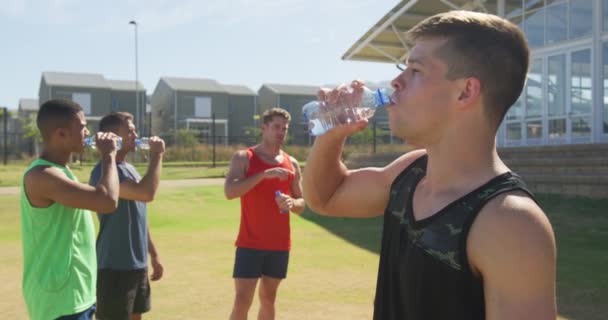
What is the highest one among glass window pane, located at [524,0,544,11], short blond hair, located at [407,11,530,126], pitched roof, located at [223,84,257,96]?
pitched roof, located at [223,84,257,96]

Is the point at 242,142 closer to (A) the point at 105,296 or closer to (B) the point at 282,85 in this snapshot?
(B) the point at 282,85

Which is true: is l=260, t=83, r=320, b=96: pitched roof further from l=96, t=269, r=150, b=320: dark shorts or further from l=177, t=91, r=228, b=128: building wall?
l=96, t=269, r=150, b=320: dark shorts

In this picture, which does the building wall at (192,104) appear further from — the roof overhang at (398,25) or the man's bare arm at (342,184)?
the man's bare arm at (342,184)

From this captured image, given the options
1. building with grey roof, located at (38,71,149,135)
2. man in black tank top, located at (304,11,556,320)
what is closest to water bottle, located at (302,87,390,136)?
man in black tank top, located at (304,11,556,320)

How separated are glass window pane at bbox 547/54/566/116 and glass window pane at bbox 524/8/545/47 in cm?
99

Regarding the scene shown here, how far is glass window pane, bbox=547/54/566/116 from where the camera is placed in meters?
17.5

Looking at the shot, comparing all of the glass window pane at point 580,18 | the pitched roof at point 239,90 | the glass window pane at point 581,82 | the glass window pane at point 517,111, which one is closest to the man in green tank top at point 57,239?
the glass window pane at point 581,82

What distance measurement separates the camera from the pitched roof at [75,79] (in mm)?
52875

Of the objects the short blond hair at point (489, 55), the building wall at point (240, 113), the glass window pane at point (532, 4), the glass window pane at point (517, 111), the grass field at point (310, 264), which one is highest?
the glass window pane at point (532, 4)

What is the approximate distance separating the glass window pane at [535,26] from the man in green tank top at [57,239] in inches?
698

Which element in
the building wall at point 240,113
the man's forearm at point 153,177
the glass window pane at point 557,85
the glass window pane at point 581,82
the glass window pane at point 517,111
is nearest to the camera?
the man's forearm at point 153,177

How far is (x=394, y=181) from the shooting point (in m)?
2.26

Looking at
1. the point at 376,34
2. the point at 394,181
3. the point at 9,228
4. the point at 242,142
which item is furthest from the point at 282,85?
the point at 394,181

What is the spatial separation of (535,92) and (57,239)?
17.6 metres
